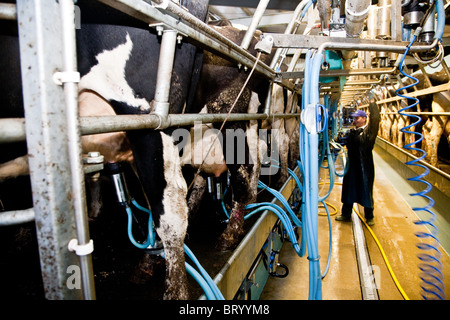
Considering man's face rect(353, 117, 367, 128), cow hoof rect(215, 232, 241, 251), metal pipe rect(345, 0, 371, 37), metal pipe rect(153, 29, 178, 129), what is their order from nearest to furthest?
metal pipe rect(153, 29, 178, 129), metal pipe rect(345, 0, 371, 37), cow hoof rect(215, 232, 241, 251), man's face rect(353, 117, 367, 128)

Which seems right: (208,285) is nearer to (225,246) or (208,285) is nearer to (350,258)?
(225,246)

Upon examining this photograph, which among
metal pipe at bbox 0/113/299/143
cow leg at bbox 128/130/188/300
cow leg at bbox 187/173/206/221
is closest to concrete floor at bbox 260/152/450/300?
cow leg at bbox 187/173/206/221

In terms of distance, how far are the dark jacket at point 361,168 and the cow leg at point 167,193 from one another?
3.54 meters

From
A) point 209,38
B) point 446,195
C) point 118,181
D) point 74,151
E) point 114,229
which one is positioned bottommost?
point 446,195

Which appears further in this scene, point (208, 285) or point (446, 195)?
point (446, 195)

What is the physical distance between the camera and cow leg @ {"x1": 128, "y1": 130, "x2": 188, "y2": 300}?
1.27 metres

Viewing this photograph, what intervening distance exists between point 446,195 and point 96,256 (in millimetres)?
4940

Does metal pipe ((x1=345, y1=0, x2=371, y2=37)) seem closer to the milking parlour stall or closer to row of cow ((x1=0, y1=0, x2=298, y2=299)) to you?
the milking parlour stall

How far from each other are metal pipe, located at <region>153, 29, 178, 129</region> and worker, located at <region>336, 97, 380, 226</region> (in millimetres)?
3670

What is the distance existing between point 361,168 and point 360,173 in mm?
86

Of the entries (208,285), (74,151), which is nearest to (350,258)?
(208,285)

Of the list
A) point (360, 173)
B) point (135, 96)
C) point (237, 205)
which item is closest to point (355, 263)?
point (360, 173)

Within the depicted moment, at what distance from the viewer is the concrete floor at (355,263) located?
2.43 m
